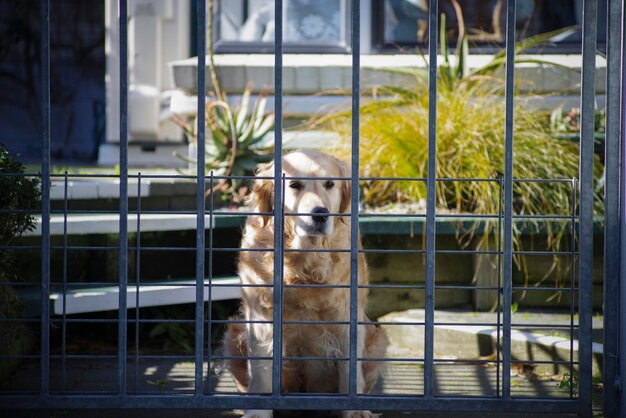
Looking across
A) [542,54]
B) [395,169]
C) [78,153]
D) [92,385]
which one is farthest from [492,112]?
[78,153]

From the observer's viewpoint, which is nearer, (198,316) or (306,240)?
(198,316)

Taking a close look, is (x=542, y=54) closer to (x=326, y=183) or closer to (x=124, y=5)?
(x=326, y=183)

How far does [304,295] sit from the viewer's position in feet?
12.3

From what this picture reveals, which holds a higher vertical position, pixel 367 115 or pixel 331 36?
pixel 331 36

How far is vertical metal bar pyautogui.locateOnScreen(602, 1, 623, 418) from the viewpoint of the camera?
3.22 m

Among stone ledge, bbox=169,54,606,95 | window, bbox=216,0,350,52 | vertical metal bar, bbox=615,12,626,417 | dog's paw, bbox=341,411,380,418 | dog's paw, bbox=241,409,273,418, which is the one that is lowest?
dog's paw, bbox=341,411,380,418

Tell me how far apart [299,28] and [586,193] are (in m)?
5.29

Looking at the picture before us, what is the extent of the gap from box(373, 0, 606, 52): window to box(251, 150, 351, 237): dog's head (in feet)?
13.3

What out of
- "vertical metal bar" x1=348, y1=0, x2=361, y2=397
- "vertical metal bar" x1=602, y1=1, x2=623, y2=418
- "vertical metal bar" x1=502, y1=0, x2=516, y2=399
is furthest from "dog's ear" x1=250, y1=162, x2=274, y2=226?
"vertical metal bar" x1=602, y1=1, x2=623, y2=418

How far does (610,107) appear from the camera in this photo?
3.22 metres

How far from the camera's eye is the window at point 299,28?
8086 mm

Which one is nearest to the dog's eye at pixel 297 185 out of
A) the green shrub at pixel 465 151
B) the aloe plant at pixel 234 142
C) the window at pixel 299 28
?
the green shrub at pixel 465 151

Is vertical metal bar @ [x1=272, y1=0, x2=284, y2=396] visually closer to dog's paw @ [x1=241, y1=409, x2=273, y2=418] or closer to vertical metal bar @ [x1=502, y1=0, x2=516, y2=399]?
dog's paw @ [x1=241, y1=409, x2=273, y2=418]

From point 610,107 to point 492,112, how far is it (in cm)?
290
